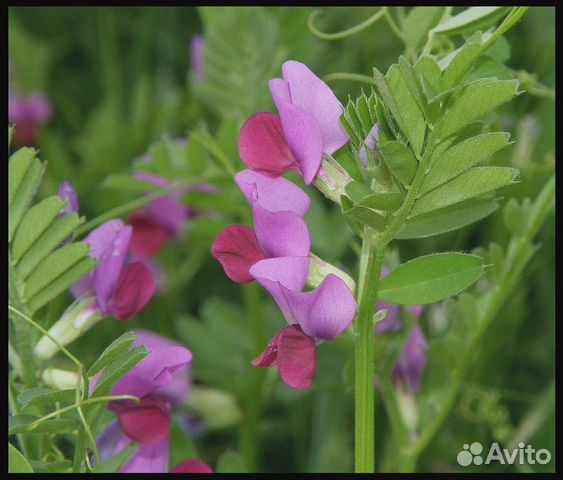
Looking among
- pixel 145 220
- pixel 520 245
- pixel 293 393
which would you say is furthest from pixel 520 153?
pixel 145 220

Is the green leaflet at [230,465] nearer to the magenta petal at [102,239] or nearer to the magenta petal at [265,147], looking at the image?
the magenta petal at [102,239]

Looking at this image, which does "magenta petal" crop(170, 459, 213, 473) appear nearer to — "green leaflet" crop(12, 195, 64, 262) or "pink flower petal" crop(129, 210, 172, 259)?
"green leaflet" crop(12, 195, 64, 262)

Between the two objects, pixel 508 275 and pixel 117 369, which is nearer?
pixel 117 369

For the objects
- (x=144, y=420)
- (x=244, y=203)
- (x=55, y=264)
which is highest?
(x=55, y=264)

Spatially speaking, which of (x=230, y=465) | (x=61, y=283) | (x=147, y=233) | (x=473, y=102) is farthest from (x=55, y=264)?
(x=147, y=233)

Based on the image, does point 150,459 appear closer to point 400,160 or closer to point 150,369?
point 150,369

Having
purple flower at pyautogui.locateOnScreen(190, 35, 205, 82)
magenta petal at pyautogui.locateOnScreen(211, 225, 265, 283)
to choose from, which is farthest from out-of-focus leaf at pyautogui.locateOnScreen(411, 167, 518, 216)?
purple flower at pyautogui.locateOnScreen(190, 35, 205, 82)
